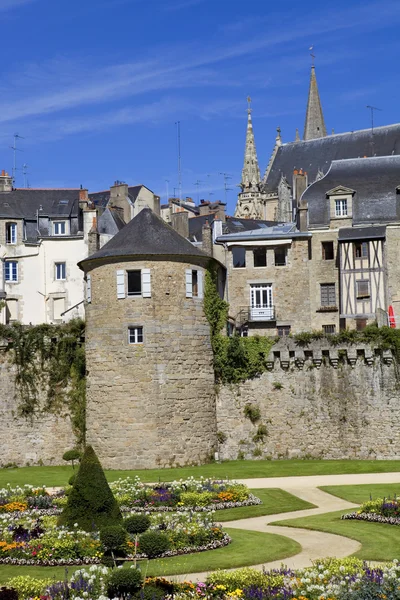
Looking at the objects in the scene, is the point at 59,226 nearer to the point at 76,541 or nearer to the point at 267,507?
the point at 267,507

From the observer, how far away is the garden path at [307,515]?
777 inches

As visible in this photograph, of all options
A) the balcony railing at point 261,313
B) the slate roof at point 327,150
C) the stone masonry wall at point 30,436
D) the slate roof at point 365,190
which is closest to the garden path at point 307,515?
the stone masonry wall at point 30,436

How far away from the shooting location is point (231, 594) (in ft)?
53.4

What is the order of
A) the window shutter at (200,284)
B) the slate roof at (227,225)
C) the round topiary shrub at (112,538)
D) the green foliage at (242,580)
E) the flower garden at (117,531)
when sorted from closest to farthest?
1. the green foliage at (242,580)
2. the round topiary shrub at (112,538)
3. the flower garden at (117,531)
4. the window shutter at (200,284)
5. the slate roof at (227,225)

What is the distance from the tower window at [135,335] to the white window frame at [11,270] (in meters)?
18.0

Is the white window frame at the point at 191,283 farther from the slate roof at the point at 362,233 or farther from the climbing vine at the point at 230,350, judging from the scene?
the slate roof at the point at 362,233

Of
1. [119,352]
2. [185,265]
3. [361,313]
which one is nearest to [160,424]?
[119,352]

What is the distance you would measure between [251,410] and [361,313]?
40.7 feet

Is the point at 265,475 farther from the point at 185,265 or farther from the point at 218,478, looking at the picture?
the point at 185,265

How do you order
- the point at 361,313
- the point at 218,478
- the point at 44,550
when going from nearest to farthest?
the point at 44,550 < the point at 218,478 < the point at 361,313

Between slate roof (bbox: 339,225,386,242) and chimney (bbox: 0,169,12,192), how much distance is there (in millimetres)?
19958

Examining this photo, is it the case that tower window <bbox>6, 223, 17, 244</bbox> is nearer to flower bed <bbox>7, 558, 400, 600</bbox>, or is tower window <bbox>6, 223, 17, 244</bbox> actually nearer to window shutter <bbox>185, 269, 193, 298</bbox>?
window shutter <bbox>185, 269, 193, 298</bbox>

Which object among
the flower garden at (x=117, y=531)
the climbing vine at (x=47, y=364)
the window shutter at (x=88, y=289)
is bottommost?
the flower garden at (x=117, y=531)

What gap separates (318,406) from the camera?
125 ft
